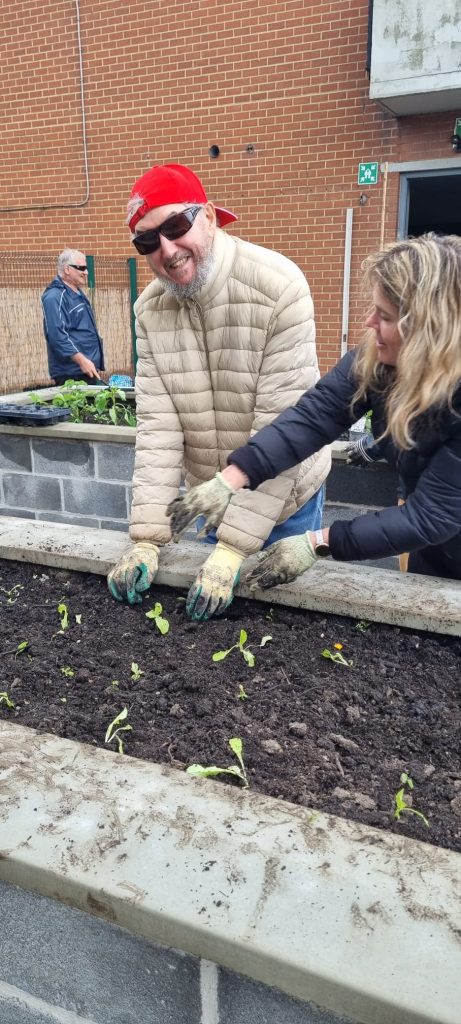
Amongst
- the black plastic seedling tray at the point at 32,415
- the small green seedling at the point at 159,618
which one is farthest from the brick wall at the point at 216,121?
the small green seedling at the point at 159,618

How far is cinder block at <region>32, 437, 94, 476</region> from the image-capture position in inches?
169

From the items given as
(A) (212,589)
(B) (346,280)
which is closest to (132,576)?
(A) (212,589)

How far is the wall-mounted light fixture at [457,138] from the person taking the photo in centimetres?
735

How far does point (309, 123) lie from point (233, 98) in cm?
109

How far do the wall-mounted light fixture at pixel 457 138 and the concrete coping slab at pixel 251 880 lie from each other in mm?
7897

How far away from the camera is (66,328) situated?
5574 mm

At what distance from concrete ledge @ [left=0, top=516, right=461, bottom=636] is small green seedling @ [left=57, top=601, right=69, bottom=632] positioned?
205mm

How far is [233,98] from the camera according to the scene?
8.65 meters

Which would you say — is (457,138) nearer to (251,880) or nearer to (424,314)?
(424,314)

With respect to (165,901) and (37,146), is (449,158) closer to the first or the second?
(37,146)

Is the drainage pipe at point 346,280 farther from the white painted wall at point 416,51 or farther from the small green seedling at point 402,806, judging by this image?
the small green seedling at point 402,806

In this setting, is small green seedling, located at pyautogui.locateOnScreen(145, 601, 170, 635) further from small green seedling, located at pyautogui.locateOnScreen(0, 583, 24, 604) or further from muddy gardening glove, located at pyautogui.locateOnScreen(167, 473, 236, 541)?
small green seedling, located at pyautogui.locateOnScreen(0, 583, 24, 604)

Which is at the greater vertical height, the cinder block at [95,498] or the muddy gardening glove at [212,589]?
the muddy gardening glove at [212,589]

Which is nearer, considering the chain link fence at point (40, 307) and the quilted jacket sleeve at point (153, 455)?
the quilted jacket sleeve at point (153, 455)
